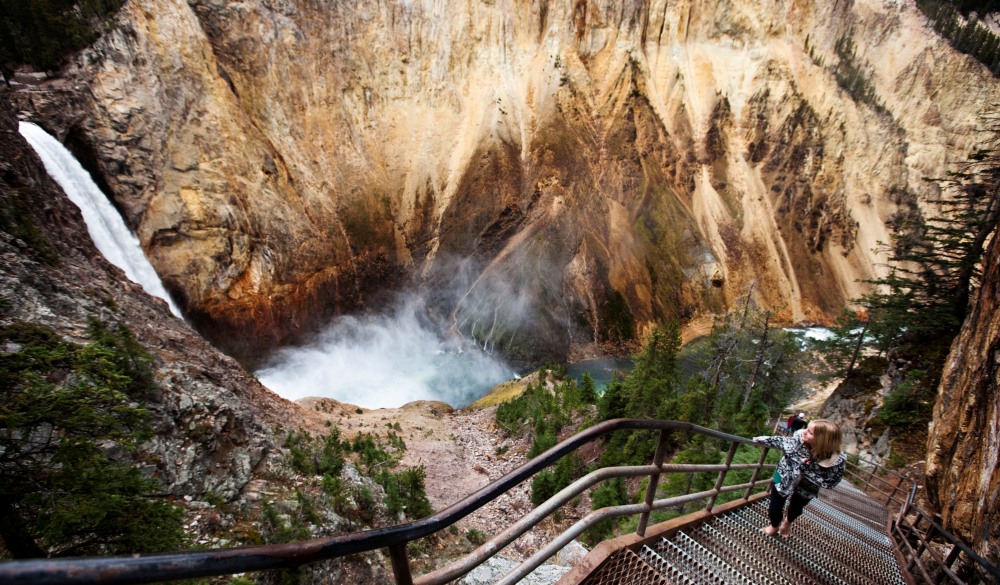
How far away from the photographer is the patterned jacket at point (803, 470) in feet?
12.5

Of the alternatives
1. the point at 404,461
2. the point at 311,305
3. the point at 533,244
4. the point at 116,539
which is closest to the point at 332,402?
the point at 404,461

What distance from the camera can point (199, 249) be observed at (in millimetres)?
18594

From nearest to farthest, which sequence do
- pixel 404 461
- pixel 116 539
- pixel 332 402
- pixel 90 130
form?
pixel 116 539 → pixel 404 461 → pixel 90 130 → pixel 332 402

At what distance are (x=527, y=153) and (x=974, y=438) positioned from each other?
27.5m

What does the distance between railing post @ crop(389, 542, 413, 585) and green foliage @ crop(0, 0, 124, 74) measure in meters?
23.6

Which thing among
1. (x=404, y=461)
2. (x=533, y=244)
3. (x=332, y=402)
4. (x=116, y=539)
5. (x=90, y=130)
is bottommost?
(x=332, y=402)

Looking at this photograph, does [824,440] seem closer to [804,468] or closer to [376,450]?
[804,468]

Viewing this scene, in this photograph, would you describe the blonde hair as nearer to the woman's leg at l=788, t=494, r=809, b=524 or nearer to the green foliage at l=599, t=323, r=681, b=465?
the woman's leg at l=788, t=494, r=809, b=524

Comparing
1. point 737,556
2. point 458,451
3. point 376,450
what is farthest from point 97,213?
point 737,556

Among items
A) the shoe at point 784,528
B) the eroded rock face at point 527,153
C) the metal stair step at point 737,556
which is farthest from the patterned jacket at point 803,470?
the eroded rock face at point 527,153

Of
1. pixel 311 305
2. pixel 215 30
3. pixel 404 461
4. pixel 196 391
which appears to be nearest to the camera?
pixel 196 391

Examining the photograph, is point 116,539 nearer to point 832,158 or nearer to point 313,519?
point 313,519

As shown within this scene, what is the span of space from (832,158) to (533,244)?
24412mm

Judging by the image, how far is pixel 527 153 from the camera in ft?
100.0
